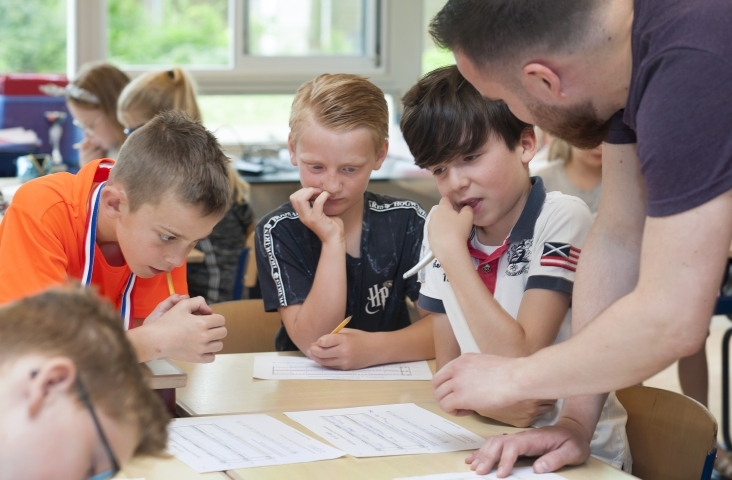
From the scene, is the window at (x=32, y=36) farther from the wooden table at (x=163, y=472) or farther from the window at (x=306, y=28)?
the wooden table at (x=163, y=472)

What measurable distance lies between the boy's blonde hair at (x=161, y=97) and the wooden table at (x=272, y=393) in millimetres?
1537

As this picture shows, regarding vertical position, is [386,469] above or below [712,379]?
above

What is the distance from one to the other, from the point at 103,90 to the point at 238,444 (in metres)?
2.68

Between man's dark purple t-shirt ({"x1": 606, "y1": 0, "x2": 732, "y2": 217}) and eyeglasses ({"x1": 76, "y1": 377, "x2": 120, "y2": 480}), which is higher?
man's dark purple t-shirt ({"x1": 606, "y1": 0, "x2": 732, "y2": 217})

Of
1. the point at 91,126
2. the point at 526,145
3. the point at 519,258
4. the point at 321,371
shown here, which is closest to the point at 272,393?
the point at 321,371

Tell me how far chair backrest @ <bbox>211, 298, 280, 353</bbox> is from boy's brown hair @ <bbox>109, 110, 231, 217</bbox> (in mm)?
428

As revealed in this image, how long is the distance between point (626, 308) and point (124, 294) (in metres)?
1.00

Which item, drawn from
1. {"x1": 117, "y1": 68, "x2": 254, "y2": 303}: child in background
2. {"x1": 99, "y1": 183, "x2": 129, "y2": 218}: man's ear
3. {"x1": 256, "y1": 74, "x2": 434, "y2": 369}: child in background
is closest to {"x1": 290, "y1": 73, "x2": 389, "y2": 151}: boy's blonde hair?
{"x1": 256, "y1": 74, "x2": 434, "y2": 369}: child in background

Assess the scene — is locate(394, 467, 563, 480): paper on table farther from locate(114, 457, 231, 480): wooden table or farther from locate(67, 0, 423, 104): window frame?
locate(67, 0, 423, 104): window frame

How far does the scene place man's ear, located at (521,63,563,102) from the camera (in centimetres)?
103

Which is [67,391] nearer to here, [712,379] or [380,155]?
[380,155]

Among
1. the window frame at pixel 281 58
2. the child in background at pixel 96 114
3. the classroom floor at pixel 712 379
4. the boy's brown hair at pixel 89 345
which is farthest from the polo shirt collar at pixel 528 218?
the window frame at pixel 281 58

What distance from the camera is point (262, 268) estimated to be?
72.9 inches

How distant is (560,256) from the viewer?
4.84ft
